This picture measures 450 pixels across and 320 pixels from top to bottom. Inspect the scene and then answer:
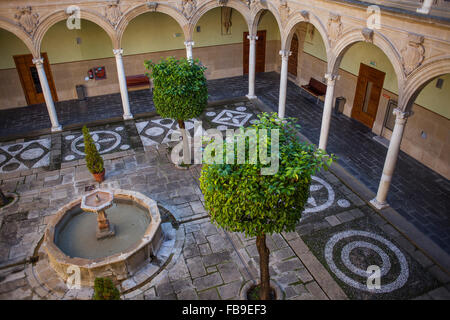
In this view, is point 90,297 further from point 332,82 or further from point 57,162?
point 332,82

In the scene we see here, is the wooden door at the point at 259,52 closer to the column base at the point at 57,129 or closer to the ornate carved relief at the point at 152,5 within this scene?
the ornate carved relief at the point at 152,5

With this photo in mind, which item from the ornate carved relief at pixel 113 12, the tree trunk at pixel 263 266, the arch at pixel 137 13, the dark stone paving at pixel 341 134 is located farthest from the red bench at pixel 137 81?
the tree trunk at pixel 263 266

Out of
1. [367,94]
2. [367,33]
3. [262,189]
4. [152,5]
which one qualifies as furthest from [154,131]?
[262,189]

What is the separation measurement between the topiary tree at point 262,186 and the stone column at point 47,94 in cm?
1037

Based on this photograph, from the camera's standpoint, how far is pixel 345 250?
9289 mm

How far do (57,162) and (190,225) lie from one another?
19.8 feet

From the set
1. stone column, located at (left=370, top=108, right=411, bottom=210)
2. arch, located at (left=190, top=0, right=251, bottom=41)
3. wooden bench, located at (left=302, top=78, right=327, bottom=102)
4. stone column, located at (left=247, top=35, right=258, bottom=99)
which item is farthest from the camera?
stone column, located at (left=247, top=35, right=258, bottom=99)

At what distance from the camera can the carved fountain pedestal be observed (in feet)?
29.4

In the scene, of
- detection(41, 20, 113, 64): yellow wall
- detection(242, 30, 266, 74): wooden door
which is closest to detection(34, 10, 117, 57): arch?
detection(41, 20, 113, 64): yellow wall

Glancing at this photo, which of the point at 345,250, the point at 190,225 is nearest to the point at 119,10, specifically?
the point at 190,225

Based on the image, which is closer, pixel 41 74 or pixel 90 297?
pixel 90 297

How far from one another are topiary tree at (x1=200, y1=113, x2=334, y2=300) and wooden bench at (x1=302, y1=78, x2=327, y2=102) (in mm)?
10199

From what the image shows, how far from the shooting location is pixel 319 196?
11.2 meters

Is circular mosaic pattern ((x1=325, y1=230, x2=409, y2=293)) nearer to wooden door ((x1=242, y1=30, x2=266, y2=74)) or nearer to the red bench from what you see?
the red bench
